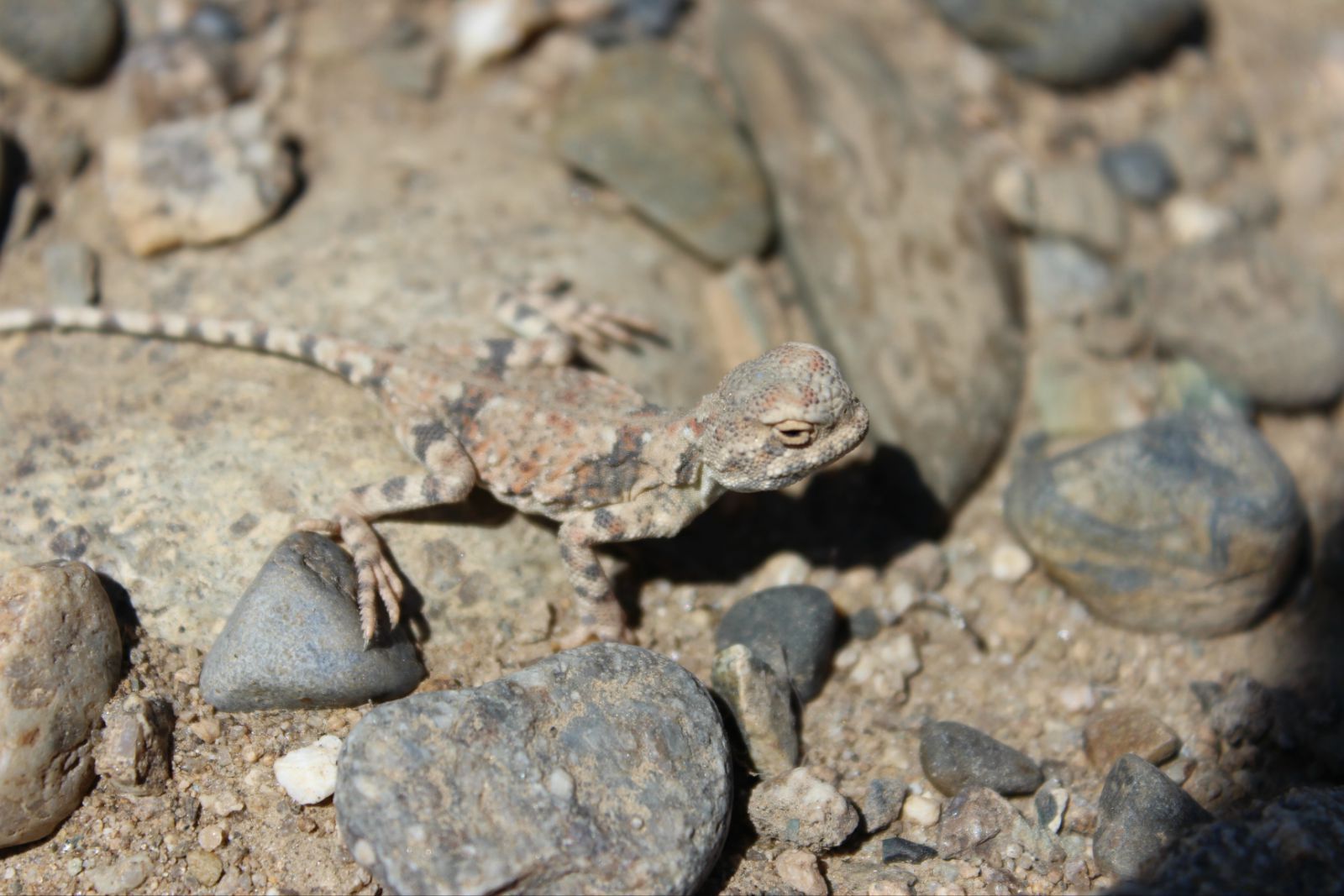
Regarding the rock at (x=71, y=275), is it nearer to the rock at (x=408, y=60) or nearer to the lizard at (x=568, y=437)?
the lizard at (x=568, y=437)

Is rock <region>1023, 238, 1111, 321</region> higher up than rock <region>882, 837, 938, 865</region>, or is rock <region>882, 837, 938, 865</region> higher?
rock <region>1023, 238, 1111, 321</region>

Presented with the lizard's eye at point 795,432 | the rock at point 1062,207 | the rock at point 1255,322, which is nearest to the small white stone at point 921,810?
the lizard's eye at point 795,432

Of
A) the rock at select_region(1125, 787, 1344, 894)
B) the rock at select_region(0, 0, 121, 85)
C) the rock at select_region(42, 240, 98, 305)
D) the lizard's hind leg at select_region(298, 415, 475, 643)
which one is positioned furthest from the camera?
the rock at select_region(0, 0, 121, 85)

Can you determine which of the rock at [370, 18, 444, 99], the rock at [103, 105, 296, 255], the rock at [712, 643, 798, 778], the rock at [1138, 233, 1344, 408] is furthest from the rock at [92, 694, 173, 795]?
the rock at [1138, 233, 1344, 408]

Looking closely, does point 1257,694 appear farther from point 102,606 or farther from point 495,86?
point 495,86

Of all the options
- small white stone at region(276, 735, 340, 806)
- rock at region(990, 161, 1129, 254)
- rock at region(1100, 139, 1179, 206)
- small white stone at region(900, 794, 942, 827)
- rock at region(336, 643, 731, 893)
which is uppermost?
rock at region(1100, 139, 1179, 206)

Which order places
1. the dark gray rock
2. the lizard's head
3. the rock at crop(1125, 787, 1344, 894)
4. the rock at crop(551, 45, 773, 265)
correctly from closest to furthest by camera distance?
1. the rock at crop(1125, 787, 1344, 894)
2. the lizard's head
3. the rock at crop(551, 45, 773, 265)
4. the dark gray rock

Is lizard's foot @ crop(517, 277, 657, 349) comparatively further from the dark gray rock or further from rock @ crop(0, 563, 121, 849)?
the dark gray rock

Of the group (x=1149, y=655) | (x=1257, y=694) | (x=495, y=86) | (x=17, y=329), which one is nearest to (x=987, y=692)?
(x=1149, y=655)

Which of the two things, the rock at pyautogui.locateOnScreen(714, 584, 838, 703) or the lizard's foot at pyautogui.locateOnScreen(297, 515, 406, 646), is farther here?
the rock at pyautogui.locateOnScreen(714, 584, 838, 703)
